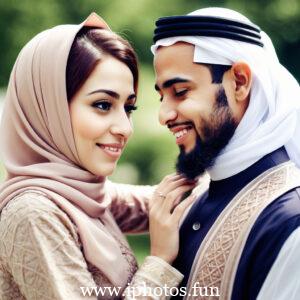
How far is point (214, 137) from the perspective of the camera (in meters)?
3.05

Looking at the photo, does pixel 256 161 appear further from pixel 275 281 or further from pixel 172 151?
pixel 172 151

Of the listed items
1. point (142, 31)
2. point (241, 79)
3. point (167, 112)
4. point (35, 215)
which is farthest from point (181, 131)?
point (142, 31)

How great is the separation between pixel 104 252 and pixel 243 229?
519mm

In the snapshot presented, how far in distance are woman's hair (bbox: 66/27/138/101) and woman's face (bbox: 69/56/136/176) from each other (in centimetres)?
2

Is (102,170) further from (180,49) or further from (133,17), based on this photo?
(133,17)

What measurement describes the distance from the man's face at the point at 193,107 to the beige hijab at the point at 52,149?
13.6 inches

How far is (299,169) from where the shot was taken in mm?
2996

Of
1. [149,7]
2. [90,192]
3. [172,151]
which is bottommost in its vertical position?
[172,151]

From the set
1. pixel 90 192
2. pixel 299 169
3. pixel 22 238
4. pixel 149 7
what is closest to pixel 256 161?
pixel 299 169

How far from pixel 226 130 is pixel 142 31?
3.37 metres

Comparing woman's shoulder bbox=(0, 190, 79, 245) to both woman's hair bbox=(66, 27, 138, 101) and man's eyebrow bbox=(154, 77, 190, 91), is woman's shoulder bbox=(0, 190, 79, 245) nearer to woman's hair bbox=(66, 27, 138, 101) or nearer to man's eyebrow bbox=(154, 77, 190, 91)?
woman's hair bbox=(66, 27, 138, 101)

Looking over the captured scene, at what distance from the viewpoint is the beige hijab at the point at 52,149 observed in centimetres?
298

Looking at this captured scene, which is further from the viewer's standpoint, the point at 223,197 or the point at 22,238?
the point at 223,197

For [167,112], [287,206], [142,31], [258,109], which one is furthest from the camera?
[142,31]
